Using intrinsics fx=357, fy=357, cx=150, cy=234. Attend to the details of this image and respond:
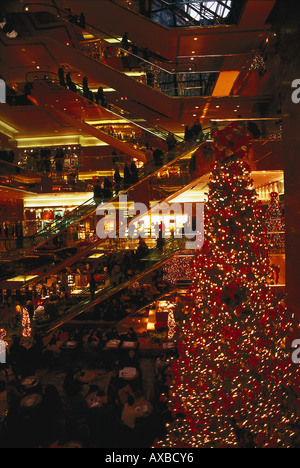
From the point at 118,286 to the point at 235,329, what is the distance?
6321 mm

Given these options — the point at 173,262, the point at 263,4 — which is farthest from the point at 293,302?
the point at 263,4

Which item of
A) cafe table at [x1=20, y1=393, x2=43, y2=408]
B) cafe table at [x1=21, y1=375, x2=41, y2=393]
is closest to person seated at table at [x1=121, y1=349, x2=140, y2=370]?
cafe table at [x1=21, y1=375, x2=41, y2=393]

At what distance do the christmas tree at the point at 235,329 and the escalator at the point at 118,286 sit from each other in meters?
5.64

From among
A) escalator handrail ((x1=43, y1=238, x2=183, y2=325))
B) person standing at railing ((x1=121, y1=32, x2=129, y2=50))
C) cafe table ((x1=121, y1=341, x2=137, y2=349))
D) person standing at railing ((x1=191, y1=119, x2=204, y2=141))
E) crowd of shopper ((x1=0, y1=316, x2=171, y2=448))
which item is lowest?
crowd of shopper ((x1=0, y1=316, x2=171, y2=448))

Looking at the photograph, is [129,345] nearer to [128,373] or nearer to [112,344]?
[112,344]

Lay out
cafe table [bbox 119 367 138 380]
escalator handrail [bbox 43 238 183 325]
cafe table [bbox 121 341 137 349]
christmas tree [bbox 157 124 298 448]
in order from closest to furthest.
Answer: christmas tree [bbox 157 124 298 448] → cafe table [bbox 119 367 138 380] → cafe table [bbox 121 341 137 349] → escalator handrail [bbox 43 238 183 325]

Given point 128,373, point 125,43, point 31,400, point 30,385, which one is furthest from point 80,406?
point 125,43

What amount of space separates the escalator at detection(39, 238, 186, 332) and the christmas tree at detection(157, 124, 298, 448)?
18.5ft

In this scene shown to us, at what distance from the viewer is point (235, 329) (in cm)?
498

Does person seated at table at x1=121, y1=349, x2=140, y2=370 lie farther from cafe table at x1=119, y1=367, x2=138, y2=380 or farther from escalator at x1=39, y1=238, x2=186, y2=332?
escalator at x1=39, y1=238, x2=186, y2=332

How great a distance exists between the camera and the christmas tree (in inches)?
197

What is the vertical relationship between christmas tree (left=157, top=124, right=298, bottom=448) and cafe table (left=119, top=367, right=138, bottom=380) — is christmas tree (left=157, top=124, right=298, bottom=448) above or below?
above

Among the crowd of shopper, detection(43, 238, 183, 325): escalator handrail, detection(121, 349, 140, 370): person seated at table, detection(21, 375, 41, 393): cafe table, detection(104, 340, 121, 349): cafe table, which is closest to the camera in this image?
the crowd of shopper
